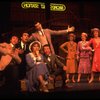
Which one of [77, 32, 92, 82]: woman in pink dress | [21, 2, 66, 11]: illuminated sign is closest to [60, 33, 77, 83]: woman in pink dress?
[77, 32, 92, 82]: woman in pink dress

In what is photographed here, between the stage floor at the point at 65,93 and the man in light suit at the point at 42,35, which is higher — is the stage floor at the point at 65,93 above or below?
below

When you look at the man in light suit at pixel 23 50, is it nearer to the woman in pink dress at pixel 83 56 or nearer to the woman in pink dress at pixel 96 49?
the woman in pink dress at pixel 83 56

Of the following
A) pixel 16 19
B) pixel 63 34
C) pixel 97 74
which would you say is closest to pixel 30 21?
pixel 16 19

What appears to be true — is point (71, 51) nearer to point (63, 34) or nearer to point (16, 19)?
point (63, 34)

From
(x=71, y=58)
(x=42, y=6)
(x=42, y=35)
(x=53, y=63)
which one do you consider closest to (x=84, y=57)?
(x=71, y=58)

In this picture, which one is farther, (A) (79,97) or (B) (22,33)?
(B) (22,33)

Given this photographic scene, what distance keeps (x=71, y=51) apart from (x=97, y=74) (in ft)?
2.71

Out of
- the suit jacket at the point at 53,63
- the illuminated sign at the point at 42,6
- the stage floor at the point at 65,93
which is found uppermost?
the illuminated sign at the point at 42,6

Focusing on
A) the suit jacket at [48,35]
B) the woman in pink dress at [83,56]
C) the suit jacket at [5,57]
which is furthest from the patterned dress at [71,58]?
the suit jacket at [5,57]

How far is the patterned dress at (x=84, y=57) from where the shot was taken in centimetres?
1126

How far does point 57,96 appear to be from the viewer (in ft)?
34.2

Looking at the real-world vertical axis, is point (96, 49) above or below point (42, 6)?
below

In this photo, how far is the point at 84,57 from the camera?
11.3 m

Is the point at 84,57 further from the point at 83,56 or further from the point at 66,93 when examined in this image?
the point at 66,93
